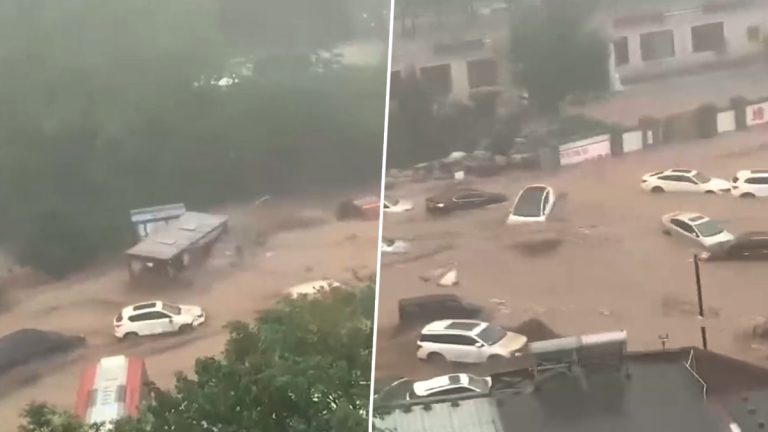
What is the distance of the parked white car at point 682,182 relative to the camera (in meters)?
1.42

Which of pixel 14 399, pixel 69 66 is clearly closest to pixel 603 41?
pixel 69 66

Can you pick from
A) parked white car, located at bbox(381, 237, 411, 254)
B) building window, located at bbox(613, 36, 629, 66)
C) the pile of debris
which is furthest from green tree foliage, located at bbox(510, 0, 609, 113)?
parked white car, located at bbox(381, 237, 411, 254)

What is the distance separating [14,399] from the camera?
1.43m

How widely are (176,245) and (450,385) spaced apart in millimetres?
566

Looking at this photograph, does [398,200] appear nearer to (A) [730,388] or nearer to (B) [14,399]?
(A) [730,388]

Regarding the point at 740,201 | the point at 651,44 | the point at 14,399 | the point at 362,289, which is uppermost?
the point at 651,44

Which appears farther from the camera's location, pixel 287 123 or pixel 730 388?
pixel 287 123

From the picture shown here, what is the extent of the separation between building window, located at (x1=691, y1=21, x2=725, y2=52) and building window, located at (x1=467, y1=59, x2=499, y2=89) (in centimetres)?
36

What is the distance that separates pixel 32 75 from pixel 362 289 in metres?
0.73

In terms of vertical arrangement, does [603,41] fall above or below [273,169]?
above

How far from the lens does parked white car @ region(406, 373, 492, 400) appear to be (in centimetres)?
146

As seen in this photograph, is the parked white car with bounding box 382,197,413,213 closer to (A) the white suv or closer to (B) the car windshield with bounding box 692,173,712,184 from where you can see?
(A) the white suv

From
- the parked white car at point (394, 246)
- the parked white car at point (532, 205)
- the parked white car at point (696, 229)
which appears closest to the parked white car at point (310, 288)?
the parked white car at point (394, 246)

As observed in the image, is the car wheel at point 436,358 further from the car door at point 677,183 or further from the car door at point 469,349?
the car door at point 677,183
